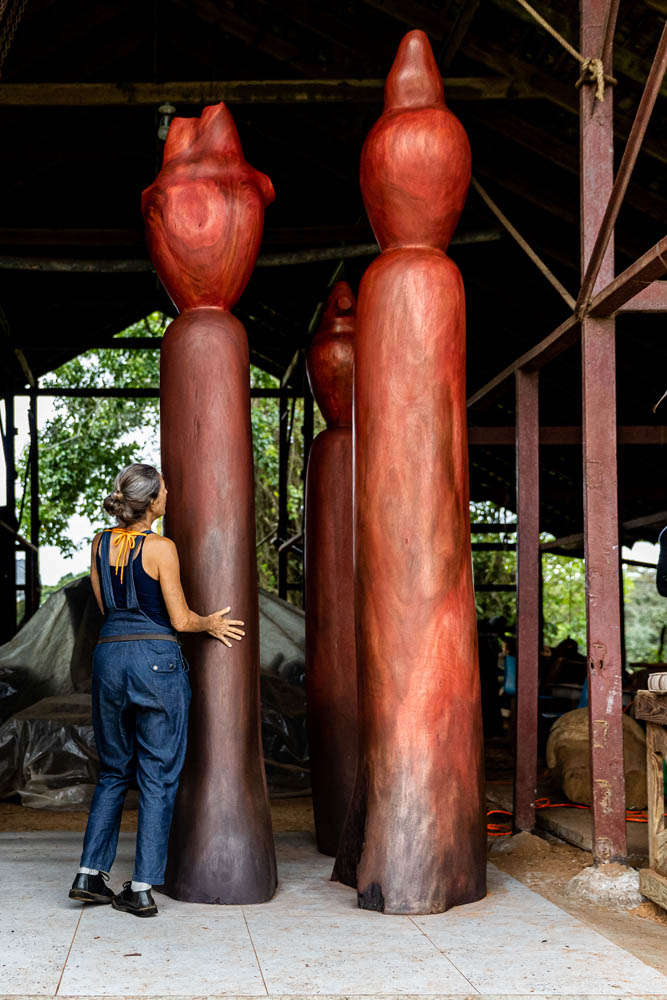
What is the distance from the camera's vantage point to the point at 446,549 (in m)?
3.78

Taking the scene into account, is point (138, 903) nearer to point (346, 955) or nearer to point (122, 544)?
point (346, 955)

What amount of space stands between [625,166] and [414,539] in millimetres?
1626

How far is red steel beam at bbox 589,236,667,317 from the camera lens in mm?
3622

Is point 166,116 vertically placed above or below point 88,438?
above

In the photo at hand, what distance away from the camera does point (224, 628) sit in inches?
148

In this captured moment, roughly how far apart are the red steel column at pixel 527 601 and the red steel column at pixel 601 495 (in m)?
1.11

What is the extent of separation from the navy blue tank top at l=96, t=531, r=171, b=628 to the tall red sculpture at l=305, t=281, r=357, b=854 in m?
1.41

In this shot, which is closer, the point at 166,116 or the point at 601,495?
the point at 601,495

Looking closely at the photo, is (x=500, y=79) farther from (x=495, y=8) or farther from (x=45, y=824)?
(x=45, y=824)

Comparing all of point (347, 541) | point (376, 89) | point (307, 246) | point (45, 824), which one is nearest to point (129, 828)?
point (45, 824)

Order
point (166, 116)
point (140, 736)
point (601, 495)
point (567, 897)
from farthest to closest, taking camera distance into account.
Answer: point (166, 116) < point (601, 495) < point (567, 897) < point (140, 736)

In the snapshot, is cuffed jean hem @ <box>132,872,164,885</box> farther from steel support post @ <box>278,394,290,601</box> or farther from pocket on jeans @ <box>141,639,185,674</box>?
steel support post @ <box>278,394,290,601</box>

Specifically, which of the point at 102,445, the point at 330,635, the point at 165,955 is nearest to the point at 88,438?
the point at 102,445

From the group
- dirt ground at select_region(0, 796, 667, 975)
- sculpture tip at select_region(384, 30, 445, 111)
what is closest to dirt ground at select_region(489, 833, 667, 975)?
dirt ground at select_region(0, 796, 667, 975)
